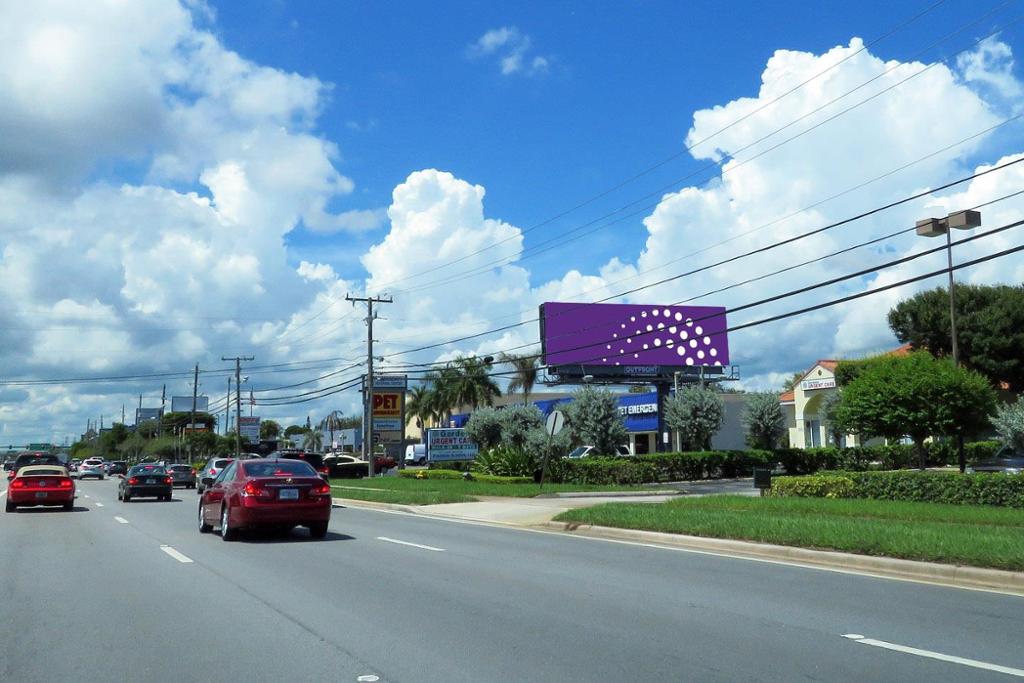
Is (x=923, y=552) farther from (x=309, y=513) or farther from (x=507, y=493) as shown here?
(x=507, y=493)

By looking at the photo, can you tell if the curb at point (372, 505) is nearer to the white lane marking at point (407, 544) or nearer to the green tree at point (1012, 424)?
the white lane marking at point (407, 544)

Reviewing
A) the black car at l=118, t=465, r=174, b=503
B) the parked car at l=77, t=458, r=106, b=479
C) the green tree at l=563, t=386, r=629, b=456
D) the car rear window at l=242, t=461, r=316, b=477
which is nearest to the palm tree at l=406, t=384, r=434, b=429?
the parked car at l=77, t=458, r=106, b=479

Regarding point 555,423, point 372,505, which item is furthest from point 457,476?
point 555,423

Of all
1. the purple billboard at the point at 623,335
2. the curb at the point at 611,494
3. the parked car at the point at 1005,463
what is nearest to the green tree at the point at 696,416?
the purple billboard at the point at 623,335

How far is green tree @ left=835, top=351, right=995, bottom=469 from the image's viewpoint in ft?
96.4

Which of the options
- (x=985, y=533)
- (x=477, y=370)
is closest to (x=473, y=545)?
(x=985, y=533)

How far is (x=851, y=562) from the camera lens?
41.1 feet

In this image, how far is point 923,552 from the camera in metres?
12.0

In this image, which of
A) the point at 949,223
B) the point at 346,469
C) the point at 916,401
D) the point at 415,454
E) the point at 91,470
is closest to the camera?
the point at 916,401

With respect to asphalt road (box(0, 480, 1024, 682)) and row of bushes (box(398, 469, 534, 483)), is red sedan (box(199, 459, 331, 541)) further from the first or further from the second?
row of bushes (box(398, 469, 534, 483))

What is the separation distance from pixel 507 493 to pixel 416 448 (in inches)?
2297

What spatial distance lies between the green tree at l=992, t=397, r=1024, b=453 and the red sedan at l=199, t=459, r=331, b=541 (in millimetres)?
24603

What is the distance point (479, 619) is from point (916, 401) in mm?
24863

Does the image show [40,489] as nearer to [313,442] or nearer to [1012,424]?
[1012,424]
